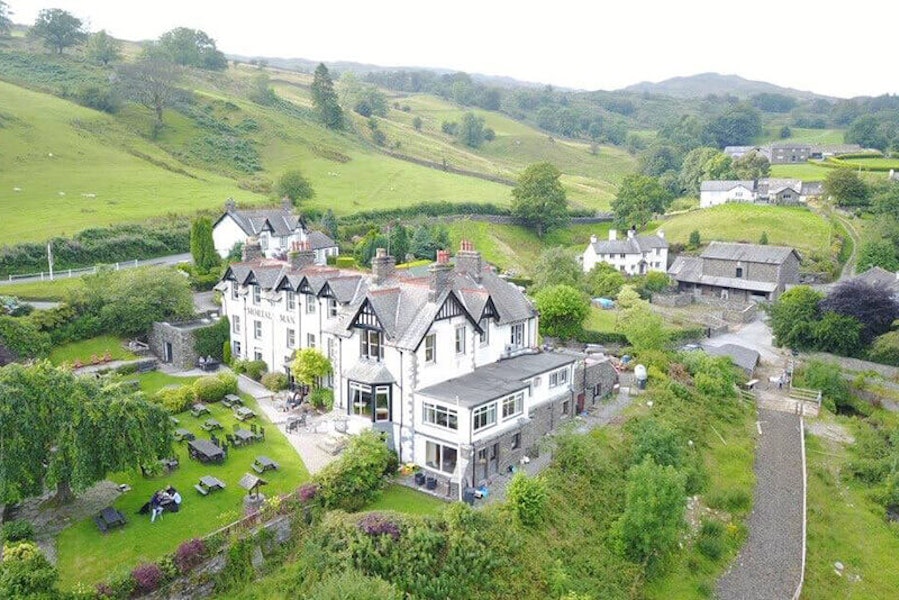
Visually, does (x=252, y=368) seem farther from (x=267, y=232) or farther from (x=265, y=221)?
(x=265, y=221)

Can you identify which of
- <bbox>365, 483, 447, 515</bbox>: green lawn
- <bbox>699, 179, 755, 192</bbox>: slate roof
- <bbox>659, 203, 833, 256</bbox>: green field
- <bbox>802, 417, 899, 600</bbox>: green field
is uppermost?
<bbox>699, 179, 755, 192</bbox>: slate roof

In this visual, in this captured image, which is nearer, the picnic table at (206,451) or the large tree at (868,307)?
the picnic table at (206,451)

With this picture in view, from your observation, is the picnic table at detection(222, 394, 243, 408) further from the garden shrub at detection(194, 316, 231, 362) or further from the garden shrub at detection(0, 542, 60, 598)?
the garden shrub at detection(0, 542, 60, 598)

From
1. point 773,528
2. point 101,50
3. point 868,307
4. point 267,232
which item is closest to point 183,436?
point 773,528

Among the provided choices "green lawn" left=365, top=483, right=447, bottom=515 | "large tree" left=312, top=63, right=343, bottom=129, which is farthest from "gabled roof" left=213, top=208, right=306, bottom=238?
"large tree" left=312, top=63, right=343, bottom=129

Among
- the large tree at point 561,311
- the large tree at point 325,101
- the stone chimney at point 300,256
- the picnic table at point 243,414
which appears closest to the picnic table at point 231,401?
the picnic table at point 243,414

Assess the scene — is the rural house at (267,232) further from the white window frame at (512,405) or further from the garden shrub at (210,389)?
the white window frame at (512,405)
